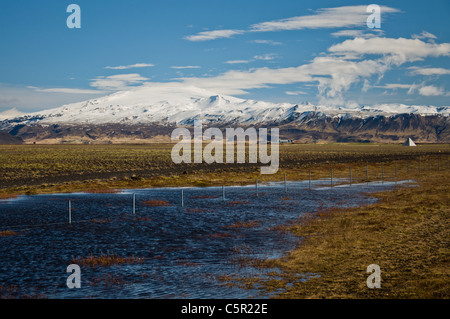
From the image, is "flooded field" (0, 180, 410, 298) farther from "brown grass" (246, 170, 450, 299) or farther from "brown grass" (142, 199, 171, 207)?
"brown grass" (246, 170, 450, 299)

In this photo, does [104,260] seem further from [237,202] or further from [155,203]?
[237,202]

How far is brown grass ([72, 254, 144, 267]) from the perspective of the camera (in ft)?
56.2

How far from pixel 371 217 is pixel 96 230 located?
14165mm

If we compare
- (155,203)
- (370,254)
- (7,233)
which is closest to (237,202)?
(155,203)

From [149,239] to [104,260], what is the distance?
14.1 feet

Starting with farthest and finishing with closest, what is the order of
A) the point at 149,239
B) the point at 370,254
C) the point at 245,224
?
the point at 245,224, the point at 149,239, the point at 370,254

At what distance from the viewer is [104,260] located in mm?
17562

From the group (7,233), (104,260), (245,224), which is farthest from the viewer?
(245,224)

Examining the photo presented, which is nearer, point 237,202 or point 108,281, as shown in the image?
point 108,281

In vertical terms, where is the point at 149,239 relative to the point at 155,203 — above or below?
below

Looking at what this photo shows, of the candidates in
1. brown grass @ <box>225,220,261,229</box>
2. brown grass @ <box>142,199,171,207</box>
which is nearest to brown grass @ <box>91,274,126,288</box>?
brown grass @ <box>225,220,261,229</box>

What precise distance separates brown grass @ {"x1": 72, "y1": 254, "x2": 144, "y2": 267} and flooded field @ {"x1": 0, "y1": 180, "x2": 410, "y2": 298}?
178 mm
